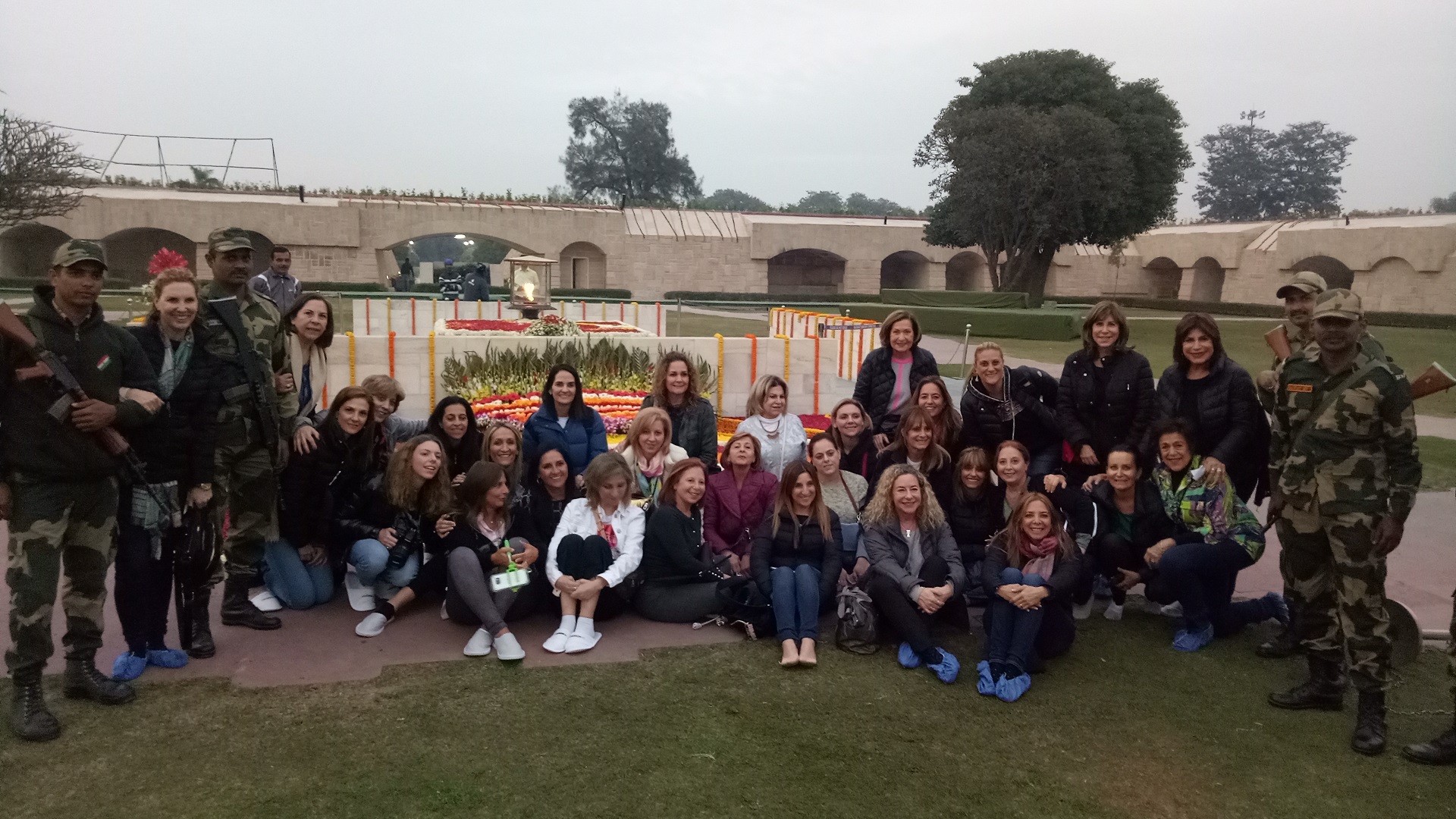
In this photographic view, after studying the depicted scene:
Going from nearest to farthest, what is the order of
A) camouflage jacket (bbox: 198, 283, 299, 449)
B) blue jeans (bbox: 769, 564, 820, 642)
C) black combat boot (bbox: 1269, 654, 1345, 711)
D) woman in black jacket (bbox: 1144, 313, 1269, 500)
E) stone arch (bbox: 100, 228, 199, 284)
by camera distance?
black combat boot (bbox: 1269, 654, 1345, 711), camouflage jacket (bbox: 198, 283, 299, 449), blue jeans (bbox: 769, 564, 820, 642), woman in black jacket (bbox: 1144, 313, 1269, 500), stone arch (bbox: 100, 228, 199, 284)

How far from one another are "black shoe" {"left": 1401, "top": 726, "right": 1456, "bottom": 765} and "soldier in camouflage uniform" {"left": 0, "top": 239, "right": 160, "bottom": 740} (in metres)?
4.99

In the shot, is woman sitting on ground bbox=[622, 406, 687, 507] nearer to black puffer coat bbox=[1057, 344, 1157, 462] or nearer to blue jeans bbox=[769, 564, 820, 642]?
blue jeans bbox=[769, 564, 820, 642]

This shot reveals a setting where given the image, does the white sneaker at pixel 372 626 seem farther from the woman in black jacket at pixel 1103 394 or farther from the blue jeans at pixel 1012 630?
the woman in black jacket at pixel 1103 394

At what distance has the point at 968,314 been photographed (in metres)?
24.1

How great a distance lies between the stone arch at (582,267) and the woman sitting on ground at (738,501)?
3340 centimetres

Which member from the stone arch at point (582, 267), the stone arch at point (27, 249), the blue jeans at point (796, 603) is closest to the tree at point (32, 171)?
the stone arch at point (27, 249)

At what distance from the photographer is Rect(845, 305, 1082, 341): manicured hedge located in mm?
22859

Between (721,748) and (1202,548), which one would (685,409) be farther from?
(1202,548)

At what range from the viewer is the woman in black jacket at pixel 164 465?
4.01 m

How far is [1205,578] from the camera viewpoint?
15.9 feet

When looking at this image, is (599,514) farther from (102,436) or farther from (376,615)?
(102,436)

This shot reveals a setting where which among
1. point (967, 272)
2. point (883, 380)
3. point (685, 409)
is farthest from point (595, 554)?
point (967, 272)

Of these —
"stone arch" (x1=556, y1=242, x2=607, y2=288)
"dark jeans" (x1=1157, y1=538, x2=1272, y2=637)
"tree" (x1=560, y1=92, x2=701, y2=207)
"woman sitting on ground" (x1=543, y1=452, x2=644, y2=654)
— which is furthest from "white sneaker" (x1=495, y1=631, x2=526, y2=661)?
"tree" (x1=560, y1=92, x2=701, y2=207)

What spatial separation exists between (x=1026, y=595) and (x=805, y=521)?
1131 millimetres
